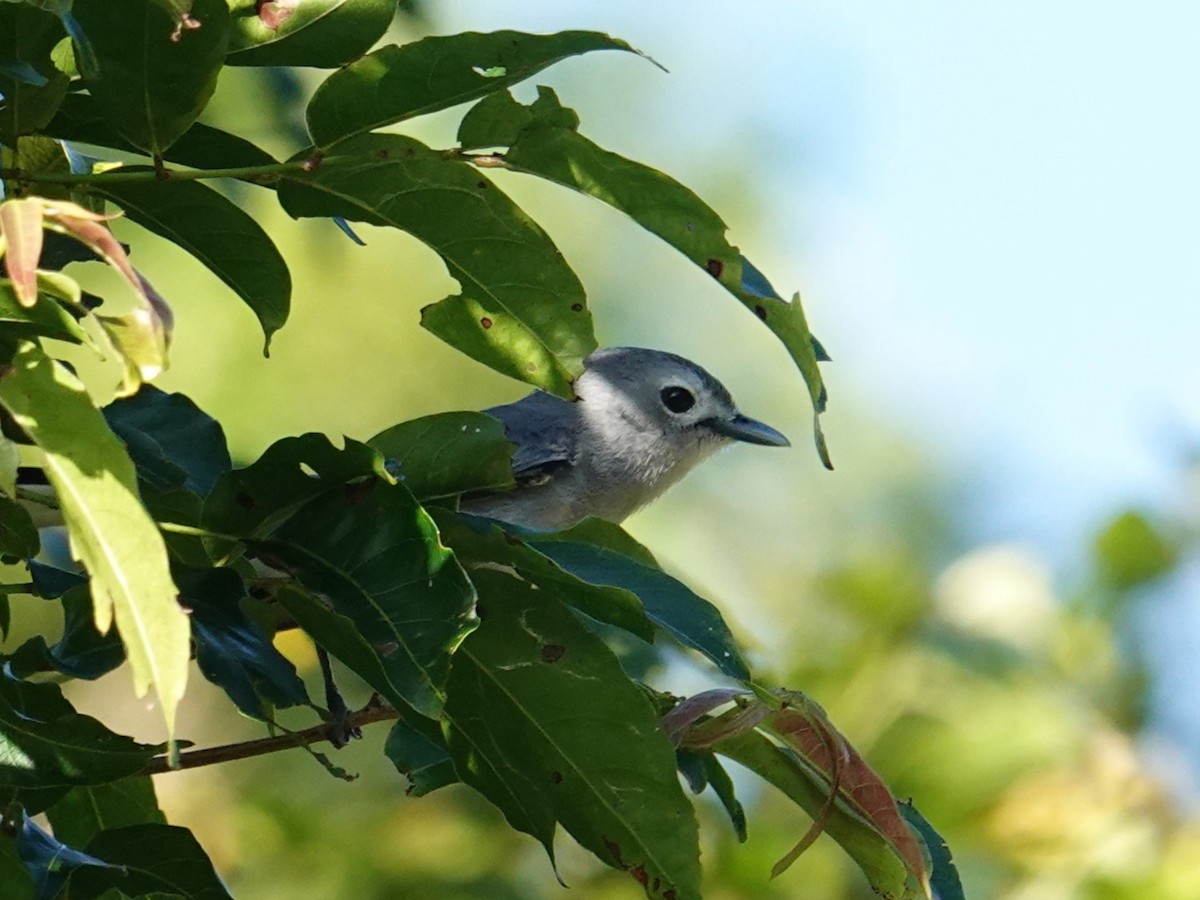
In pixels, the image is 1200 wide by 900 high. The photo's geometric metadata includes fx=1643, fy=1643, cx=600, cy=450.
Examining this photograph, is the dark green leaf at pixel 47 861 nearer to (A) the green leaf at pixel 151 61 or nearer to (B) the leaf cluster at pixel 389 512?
(B) the leaf cluster at pixel 389 512

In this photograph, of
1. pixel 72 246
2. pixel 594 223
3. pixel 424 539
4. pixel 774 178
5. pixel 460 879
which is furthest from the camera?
pixel 774 178

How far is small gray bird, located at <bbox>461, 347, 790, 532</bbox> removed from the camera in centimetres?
503

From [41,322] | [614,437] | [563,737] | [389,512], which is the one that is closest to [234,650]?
[389,512]

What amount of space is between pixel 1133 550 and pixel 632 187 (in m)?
2.25

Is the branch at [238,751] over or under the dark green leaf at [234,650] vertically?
under

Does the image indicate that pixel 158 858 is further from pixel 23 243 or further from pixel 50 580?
pixel 23 243

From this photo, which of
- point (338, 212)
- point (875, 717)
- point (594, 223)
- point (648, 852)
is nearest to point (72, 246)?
point (338, 212)

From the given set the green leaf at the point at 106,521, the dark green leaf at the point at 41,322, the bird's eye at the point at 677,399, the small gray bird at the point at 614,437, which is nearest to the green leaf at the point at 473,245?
the dark green leaf at the point at 41,322

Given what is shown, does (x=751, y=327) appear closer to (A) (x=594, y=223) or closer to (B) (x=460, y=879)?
(A) (x=594, y=223)

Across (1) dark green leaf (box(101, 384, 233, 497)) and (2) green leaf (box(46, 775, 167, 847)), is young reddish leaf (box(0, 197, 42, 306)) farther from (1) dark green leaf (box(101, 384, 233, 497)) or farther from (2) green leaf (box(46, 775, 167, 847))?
(2) green leaf (box(46, 775, 167, 847))

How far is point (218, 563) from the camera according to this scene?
184 centimetres

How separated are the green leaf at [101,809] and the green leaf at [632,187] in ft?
3.32

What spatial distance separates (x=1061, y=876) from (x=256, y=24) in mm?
2448

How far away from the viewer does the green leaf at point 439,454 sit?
1945 mm
